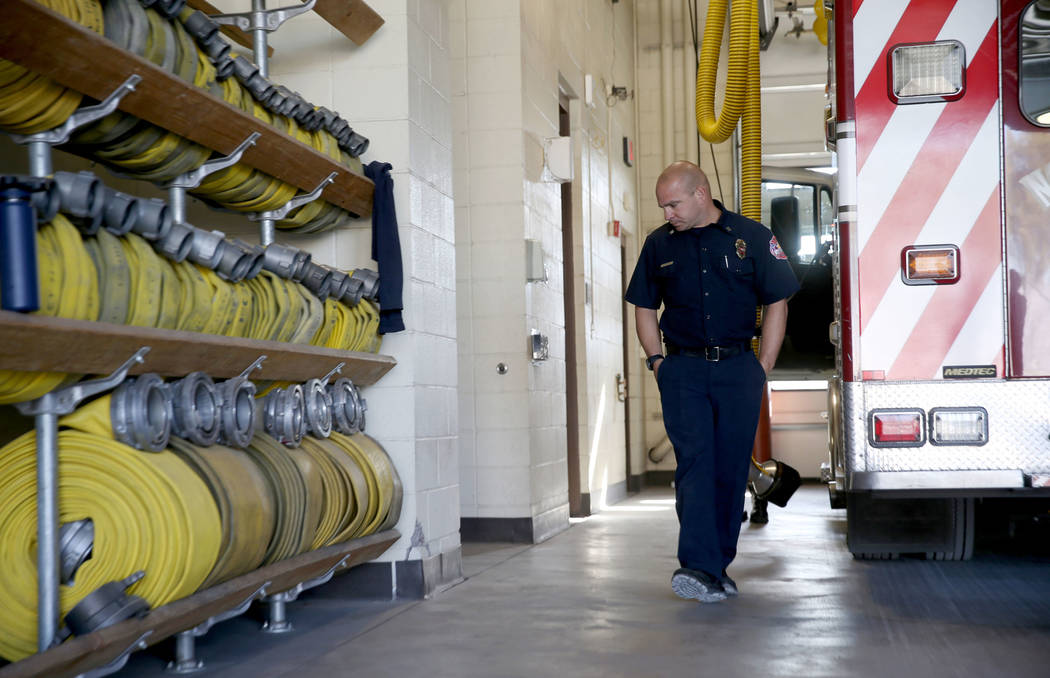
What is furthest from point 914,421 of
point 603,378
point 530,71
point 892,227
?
point 603,378

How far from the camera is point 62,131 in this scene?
2807 millimetres

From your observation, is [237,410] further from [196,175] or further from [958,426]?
[958,426]

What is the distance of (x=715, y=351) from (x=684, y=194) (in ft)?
1.98

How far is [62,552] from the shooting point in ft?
8.86

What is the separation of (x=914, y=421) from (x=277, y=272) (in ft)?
7.30

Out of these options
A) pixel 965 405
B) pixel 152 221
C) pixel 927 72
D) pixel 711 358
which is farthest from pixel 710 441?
pixel 152 221

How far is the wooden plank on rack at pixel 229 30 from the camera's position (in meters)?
4.39

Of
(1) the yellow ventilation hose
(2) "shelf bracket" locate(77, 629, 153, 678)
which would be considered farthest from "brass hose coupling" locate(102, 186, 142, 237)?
(1) the yellow ventilation hose

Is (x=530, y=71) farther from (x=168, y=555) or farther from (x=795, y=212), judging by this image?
(x=168, y=555)

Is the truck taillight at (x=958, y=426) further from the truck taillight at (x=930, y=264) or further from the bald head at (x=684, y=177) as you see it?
the bald head at (x=684, y=177)

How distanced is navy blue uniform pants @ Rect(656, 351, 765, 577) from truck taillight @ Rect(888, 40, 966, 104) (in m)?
1.11

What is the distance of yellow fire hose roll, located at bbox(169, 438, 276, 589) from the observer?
302cm

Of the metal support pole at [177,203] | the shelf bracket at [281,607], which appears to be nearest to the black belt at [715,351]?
the shelf bracket at [281,607]

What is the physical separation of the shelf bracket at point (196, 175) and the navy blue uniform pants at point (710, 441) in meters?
1.82
